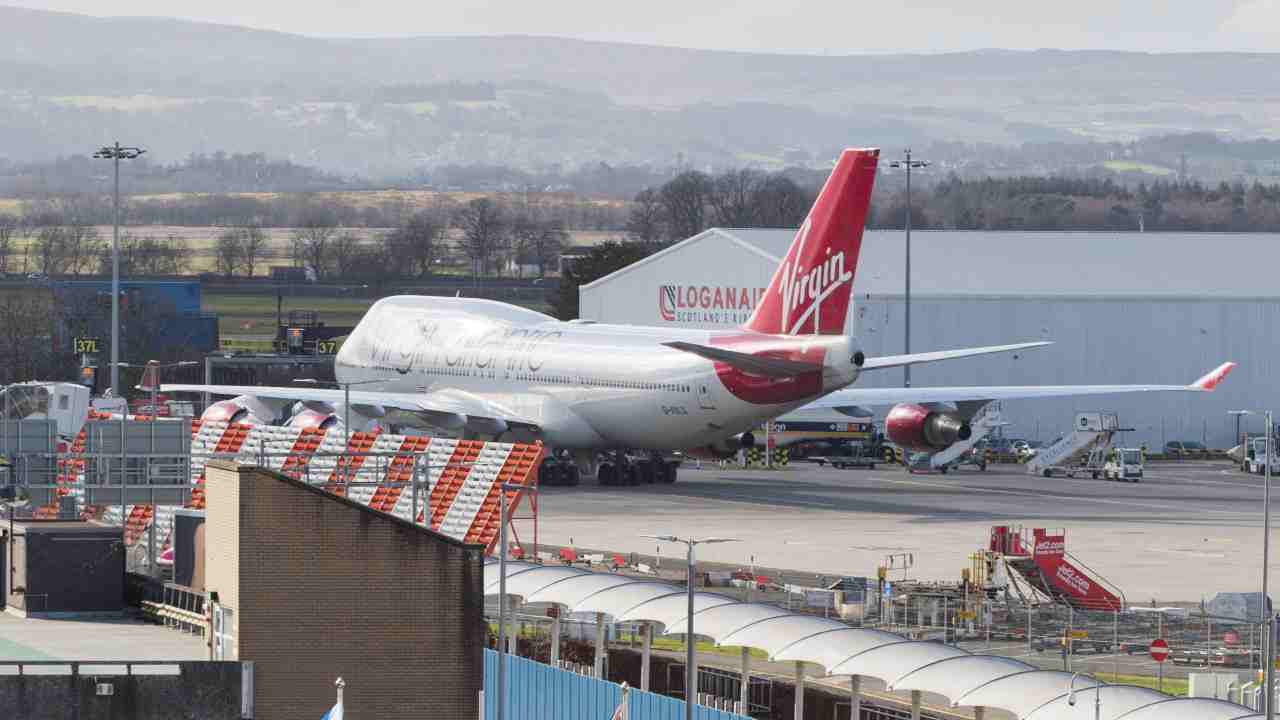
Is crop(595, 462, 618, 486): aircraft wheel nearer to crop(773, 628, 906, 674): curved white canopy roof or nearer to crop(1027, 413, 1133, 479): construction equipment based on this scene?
crop(1027, 413, 1133, 479): construction equipment

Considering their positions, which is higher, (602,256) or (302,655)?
(602,256)

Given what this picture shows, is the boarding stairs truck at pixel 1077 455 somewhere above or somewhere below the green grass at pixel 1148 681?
above

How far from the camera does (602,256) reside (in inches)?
6048

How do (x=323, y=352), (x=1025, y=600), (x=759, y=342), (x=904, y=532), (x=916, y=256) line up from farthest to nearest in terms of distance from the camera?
1. (x=323, y=352)
2. (x=916, y=256)
3. (x=759, y=342)
4. (x=904, y=532)
5. (x=1025, y=600)

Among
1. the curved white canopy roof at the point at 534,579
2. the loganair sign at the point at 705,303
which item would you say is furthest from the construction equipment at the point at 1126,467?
the curved white canopy roof at the point at 534,579

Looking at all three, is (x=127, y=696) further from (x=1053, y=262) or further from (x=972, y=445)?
(x=1053, y=262)

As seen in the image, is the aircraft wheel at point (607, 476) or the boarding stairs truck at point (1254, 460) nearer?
the aircraft wheel at point (607, 476)

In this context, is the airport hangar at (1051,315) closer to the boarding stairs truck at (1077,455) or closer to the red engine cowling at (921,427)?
the boarding stairs truck at (1077,455)

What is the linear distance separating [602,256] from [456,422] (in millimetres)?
74615

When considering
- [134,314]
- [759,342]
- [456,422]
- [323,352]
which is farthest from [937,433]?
[134,314]

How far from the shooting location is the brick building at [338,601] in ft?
110

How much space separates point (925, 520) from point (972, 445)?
34431mm

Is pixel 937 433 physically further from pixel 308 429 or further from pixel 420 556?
pixel 420 556

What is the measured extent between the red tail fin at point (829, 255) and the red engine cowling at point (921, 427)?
29.9 ft
